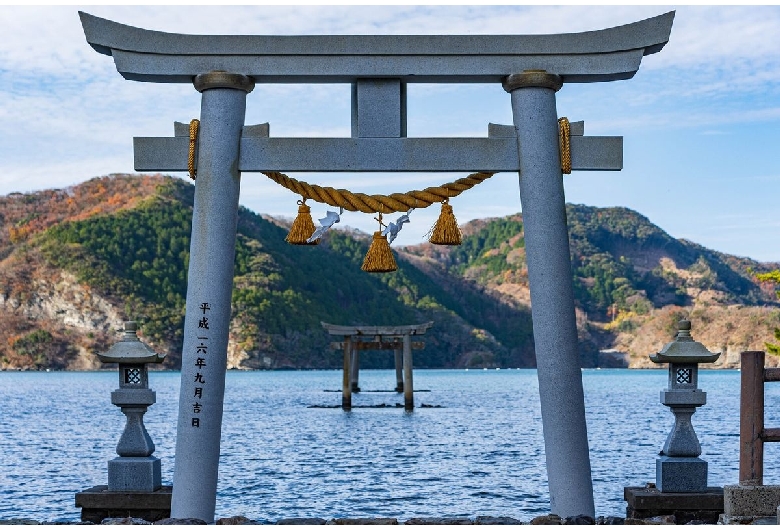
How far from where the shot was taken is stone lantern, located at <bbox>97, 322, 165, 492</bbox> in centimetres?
1167

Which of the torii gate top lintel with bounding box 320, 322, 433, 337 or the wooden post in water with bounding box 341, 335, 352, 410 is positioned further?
the wooden post in water with bounding box 341, 335, 352, 410

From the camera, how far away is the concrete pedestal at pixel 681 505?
450 inches

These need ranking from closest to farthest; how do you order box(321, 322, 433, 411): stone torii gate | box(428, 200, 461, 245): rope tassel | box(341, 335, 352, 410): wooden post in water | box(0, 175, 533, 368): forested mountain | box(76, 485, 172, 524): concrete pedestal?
box(428, 200, 461, 245): rope tassel
box(76, 485, 172, 524): concrete pedestal
box(321, 322, 433, 411): stone torii gate
box(341, 335, 352, 410): wooden post in water
box(0, 175, 533, 368): forested mountain

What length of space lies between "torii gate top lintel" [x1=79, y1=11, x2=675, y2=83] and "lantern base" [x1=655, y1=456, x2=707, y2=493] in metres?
4.62

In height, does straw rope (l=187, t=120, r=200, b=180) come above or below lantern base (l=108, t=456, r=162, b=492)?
above

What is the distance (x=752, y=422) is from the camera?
9891 mm

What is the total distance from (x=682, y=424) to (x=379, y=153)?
503 centimetres

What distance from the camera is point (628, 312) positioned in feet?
561

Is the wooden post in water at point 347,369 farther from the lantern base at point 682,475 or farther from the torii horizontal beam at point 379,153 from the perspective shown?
the torii horizontal beam at point 379,153

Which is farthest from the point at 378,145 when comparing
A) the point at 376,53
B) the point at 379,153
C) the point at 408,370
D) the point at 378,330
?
the point at 408,370

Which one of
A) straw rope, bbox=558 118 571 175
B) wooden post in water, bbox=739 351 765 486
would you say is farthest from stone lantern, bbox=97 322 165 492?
wooden post in water, bbox=739 351 765 486

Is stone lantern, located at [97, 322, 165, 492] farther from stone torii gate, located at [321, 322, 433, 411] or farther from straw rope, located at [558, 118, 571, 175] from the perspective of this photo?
stone torii gate, located at [321, 322, 433, 411]

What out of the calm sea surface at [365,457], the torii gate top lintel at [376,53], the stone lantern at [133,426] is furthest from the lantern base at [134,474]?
the calm sea surface at [365,457]

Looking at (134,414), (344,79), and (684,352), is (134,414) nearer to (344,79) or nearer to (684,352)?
(344,79)
